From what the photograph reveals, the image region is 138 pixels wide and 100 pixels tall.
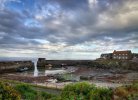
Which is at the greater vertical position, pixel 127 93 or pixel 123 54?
pixel 123 54

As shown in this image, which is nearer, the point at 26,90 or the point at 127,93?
the point at 127,93

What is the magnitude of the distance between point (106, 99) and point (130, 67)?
240 ft

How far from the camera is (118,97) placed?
521 inches

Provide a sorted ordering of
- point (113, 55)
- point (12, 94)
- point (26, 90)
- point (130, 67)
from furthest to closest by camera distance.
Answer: point (113, 55)
point (130, 67)
point (26, 90)
point (12, 94)

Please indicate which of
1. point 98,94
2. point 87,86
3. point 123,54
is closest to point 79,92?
point 87,86

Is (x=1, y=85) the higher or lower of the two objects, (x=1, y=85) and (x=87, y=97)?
the higher

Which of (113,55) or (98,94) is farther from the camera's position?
(113,55)

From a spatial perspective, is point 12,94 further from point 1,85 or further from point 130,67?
point 130,67

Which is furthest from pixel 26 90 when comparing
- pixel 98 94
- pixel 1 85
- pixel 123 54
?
pixel 123 54

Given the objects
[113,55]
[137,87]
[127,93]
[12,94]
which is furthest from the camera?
[113,55]

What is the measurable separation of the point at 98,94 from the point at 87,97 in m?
0.73

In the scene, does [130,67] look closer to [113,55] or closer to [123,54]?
[123,54]

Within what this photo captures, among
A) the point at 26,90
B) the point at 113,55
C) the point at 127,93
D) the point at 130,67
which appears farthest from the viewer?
the point at 113,55

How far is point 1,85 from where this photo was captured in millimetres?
8641
